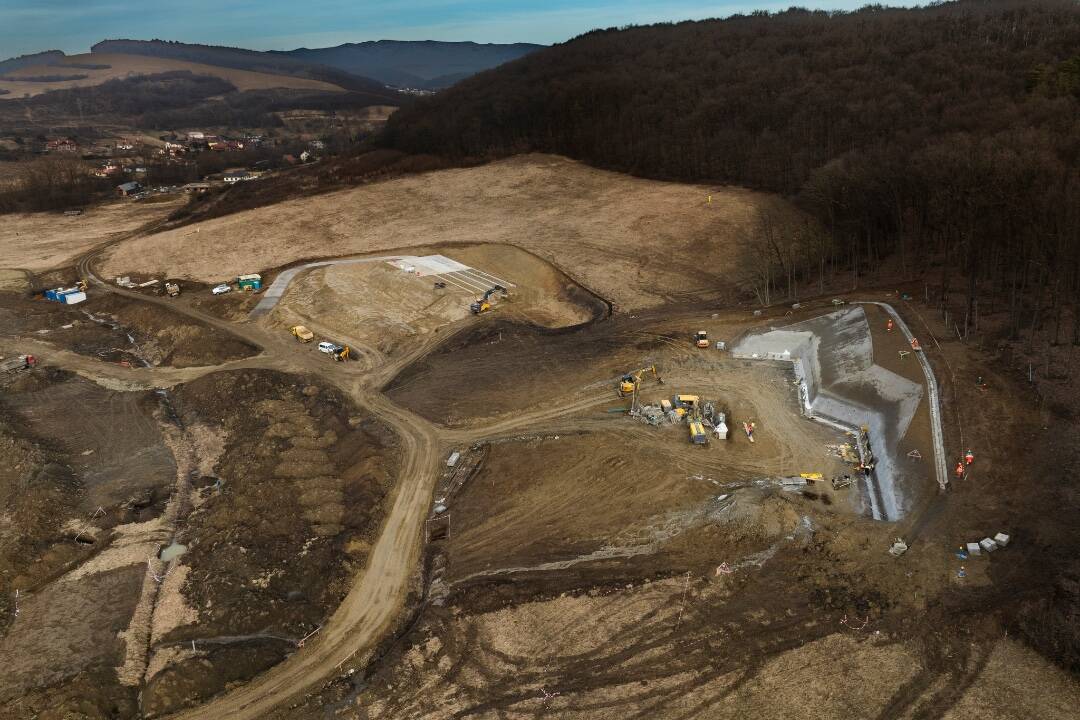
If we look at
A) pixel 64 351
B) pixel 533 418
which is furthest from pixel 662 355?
pixel 64 351

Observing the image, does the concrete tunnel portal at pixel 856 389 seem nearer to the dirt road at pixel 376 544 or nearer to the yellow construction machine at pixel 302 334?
the dirt road at pixel 376 544

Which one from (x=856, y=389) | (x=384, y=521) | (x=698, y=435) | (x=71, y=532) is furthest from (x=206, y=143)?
(x=856, y=389)

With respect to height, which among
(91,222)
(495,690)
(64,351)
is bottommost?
(495,690)

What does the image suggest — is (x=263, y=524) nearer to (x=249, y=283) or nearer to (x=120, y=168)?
(x=249, y=283)

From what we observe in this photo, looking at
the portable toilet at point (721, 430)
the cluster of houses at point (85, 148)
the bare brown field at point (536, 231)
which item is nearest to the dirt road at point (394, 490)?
the portable toilet at point (721, 430)

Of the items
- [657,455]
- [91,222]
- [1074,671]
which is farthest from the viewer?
[91,222]

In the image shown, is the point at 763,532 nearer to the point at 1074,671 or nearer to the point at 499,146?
the point at 1074,671
